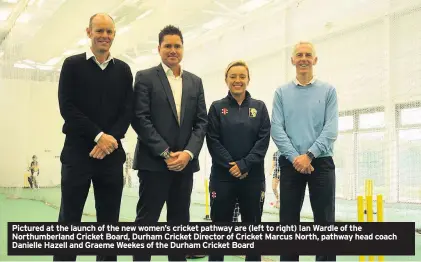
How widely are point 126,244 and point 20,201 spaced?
26.5 feet

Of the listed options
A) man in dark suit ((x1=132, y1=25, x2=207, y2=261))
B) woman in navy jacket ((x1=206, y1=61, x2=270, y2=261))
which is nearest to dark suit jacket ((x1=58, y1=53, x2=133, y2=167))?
man in dark suit ((x1=132, y1=25, x2=207, y2=261))

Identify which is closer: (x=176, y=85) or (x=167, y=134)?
(x=167, y=134)

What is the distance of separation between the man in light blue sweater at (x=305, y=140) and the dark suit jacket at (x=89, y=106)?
104cm

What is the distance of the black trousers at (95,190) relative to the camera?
2.29 metres

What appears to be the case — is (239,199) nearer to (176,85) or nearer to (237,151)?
(237,151)

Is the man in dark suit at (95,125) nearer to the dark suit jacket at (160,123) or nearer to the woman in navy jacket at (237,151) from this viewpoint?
the dark suit jacket at (160,123)

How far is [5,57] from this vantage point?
912cm

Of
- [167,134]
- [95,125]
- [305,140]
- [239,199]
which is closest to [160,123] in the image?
[167,134]

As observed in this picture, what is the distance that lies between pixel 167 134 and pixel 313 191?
1.02 meters

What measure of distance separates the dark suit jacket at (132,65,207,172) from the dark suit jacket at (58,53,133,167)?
0.09m

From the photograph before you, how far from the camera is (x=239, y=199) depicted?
258 centimetres
